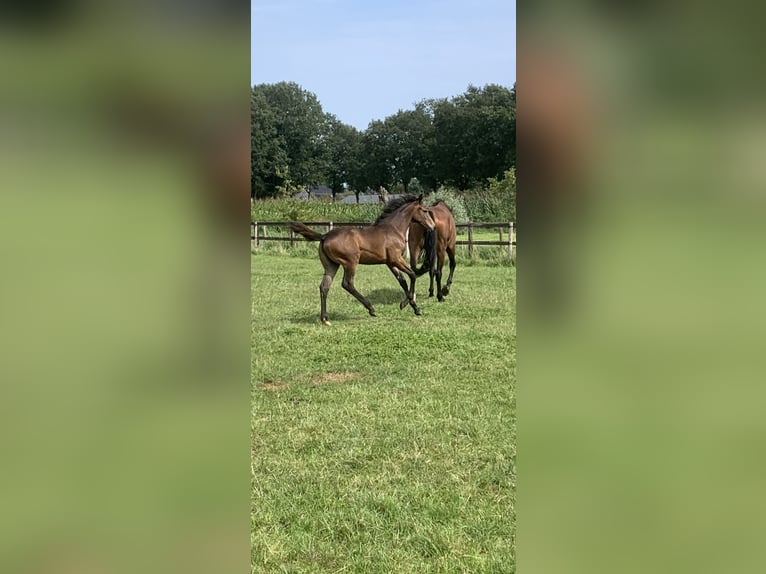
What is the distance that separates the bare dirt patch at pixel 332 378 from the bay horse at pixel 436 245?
13.5 ft

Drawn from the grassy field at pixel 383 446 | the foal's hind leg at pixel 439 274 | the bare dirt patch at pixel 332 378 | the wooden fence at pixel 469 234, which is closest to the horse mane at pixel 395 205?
the foal's hind leg at pixel 439 274

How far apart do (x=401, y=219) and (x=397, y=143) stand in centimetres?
5541

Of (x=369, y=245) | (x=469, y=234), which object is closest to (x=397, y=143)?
(x=469, y=234)

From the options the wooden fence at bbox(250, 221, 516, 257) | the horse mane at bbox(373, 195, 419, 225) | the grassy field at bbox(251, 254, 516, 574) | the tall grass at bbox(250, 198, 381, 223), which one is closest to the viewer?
the grassy field at bbox(251, 254, 516, 574)

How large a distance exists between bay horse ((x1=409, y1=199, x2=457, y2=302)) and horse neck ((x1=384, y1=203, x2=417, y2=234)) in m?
0.55

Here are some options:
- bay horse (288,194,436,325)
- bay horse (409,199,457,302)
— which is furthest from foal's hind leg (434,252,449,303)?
bay horse (288,194,436,325)

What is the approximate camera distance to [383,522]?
2727 mm

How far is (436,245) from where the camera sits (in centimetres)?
968

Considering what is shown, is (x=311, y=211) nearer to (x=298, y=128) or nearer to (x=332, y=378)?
(x=332, y=378)

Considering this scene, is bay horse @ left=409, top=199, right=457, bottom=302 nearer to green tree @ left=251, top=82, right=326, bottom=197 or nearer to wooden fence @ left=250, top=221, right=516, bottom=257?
wooden fence @ left=250, top=221, right=516, bottom=257

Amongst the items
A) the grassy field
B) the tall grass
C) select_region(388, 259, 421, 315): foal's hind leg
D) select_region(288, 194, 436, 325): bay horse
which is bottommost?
the grassy field

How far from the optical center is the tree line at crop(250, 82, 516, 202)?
5397 cm
